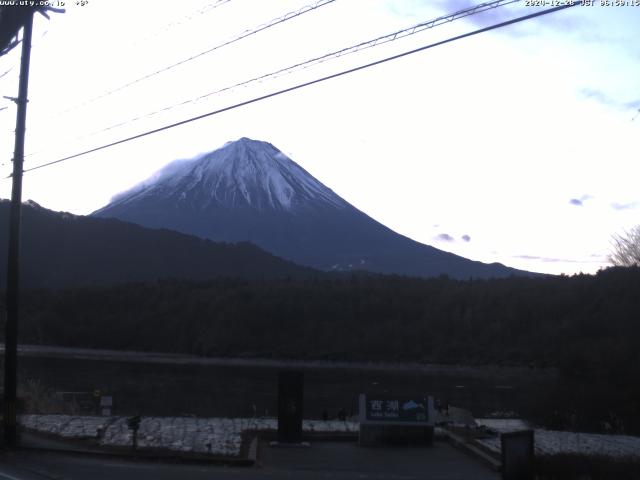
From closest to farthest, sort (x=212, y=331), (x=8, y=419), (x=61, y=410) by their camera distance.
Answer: (x=8, y=419), (x=61, y=410), (x=212, y=331)

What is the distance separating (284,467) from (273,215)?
15927 cm

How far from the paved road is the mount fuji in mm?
141501

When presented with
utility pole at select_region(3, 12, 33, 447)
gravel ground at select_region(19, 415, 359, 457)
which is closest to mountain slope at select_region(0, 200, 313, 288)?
gravel ground at select_region(19, 415, 359, 457)

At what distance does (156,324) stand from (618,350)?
5770 cm

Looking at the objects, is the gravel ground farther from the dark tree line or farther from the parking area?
the dark tree line

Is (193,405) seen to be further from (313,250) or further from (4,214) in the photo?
(313,250)

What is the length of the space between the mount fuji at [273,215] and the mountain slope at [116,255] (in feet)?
99.2

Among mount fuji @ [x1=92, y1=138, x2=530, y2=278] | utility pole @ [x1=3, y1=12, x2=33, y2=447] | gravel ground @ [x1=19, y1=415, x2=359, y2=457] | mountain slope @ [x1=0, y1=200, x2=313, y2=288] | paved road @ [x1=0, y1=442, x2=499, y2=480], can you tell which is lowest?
paved road @ [x1=0, y1=442, x2=499, y2=480]

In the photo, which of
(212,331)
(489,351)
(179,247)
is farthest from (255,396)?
(179,247)

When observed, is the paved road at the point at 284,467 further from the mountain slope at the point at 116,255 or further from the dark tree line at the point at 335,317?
the mountain slope at the point at 116,255

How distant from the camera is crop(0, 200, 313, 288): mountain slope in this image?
377ft

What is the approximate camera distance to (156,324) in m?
96.1

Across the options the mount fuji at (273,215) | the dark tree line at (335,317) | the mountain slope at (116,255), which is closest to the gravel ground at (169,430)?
the dark tree line at (335,317)

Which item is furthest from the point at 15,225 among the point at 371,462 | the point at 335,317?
the point at 335,317
